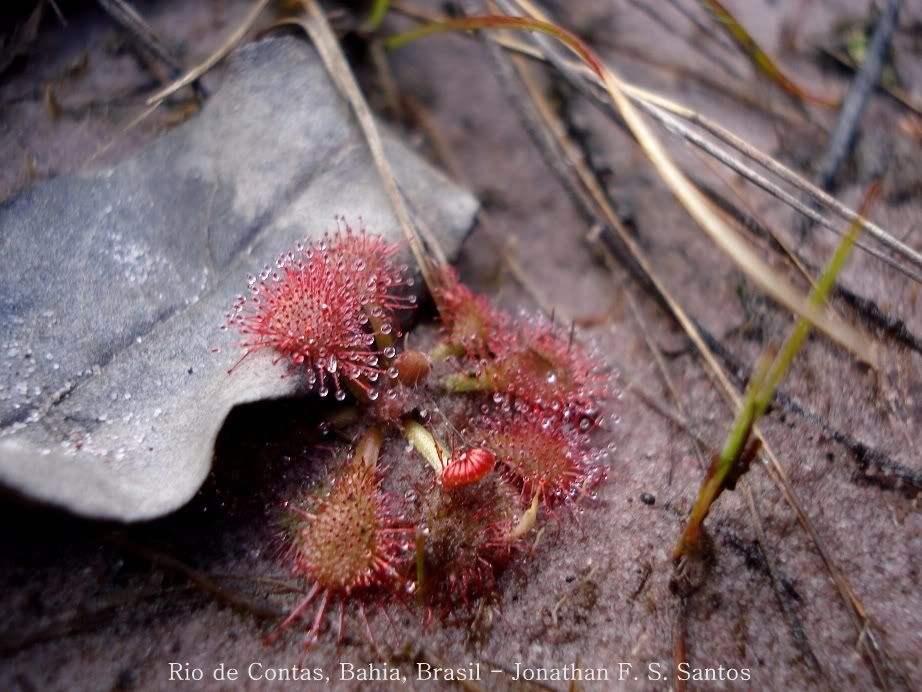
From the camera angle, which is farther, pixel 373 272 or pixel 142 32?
pixel 142 32

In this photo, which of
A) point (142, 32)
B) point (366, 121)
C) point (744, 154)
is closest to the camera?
point (744, 154)

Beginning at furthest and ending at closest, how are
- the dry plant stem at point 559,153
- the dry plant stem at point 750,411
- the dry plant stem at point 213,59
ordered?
the dry plant stem at point 559,153
the dry plant stem at point 213,59
the dry plant stem at point 750,411

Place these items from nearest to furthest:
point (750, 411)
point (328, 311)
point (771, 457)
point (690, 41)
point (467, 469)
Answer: point (750, 411)
point (467, 469)
point (328, 311)
point (771, 457)
point (690, 41)

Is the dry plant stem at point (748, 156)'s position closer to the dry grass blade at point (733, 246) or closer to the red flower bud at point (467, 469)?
the dry grass blade at point (733, 246)

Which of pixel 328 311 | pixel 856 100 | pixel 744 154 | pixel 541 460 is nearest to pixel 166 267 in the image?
pixel 328 311

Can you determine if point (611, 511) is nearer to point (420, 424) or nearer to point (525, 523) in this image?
point (525, 523)

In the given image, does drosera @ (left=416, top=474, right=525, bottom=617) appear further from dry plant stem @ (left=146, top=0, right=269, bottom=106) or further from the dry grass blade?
dry plant stem @ (left=146, top=0, right=269, bottom=106)

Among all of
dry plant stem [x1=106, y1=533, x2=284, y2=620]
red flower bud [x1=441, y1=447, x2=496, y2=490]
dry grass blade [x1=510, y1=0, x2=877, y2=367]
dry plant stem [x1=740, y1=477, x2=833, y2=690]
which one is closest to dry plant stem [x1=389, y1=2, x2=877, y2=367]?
dry grass blade [x1=510, y1=0, x2=877, y2=367]

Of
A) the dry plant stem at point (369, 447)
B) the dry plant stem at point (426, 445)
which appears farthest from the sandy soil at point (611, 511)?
the dry plant stem at point (426, 445)
